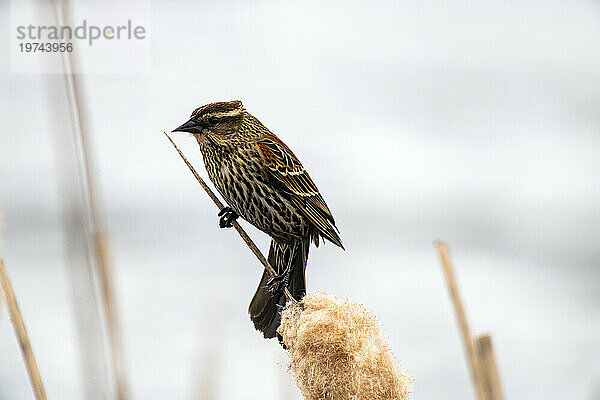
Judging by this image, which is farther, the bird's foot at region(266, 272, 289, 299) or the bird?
the bird

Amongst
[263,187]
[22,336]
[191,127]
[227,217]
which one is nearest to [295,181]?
[263,187]

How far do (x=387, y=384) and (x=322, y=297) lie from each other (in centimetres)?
27

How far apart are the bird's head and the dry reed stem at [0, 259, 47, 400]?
37.6 inches

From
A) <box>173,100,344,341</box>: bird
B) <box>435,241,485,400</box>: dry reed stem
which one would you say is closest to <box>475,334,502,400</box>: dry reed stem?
<box>435,241,485,400</box>: dry reed stem

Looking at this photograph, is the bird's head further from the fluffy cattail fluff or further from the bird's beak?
the fluffy cattail fluff

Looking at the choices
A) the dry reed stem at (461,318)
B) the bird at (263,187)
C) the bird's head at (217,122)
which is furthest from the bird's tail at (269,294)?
the dry reed stem at (461,318)

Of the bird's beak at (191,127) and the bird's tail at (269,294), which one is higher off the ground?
the bird's beak at (191,127)

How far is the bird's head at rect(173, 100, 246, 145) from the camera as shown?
2453mm

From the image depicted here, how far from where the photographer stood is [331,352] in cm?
164

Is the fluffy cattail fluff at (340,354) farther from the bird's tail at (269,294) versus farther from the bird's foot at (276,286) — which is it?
the bird's foot at (276,286)

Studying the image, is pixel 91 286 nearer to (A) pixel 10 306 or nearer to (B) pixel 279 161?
(A) pixel 10 306

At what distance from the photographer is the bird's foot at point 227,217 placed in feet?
8.16

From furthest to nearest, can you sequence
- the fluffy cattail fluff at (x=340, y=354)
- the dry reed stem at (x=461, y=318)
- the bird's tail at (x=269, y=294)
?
the bird's tail at (x=269, y=294), the fluffy cattail fluff at (x=340, y=354), the dry reed stem at (x=461, y=318)

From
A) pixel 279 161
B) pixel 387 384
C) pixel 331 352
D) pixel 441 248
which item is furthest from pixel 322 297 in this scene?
pixel 279 161
